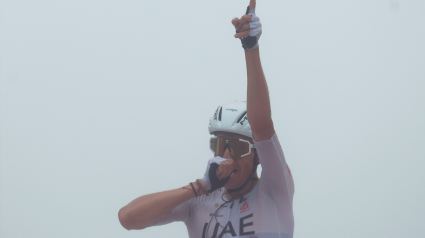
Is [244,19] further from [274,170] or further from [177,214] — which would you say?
[177,214]

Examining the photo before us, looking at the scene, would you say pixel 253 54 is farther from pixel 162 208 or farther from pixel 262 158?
pixel 162 208

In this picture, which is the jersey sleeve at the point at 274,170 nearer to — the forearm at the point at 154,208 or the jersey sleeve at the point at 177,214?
the forearm at the point at 154,208

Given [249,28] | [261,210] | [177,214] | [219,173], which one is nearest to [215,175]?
[219,173]

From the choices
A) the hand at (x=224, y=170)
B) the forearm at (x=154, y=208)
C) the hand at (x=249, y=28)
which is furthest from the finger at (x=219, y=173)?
the hand at (x=249, y=28)

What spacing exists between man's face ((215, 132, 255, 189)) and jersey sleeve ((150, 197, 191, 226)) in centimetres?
27

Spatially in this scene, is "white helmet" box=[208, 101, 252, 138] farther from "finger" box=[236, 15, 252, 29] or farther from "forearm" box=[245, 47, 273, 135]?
"finger" box=[236, 15, 252, 29]

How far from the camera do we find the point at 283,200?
5.74 feet

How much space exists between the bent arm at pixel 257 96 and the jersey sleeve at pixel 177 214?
2.06 feet

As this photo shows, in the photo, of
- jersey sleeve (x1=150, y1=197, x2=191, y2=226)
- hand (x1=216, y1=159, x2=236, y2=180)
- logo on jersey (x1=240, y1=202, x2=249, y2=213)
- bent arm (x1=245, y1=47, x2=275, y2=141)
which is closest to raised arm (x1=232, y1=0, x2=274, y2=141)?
bent arm (x1=245, y1=47, x2=275, y2=141)

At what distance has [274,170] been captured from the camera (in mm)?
1671

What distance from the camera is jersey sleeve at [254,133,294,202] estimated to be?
1614 mm

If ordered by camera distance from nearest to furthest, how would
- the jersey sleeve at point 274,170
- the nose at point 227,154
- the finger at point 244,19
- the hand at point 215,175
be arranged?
the finger at point 244,19
the jersey sleeve at point 274,170
the hand at point 215,175
the nose at point 227,154

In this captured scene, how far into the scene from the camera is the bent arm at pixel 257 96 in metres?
1.53

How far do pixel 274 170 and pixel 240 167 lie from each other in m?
0.21
